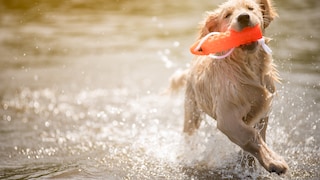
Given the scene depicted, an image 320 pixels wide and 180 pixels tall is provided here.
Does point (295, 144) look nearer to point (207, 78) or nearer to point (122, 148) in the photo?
point (207, 78)

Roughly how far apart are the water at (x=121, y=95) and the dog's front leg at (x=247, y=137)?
49 cm

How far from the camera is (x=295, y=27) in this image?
11.0m

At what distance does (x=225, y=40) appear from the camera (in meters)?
5.32

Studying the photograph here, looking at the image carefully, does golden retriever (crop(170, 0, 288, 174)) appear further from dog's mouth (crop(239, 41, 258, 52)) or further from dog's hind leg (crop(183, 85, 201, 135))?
dog's hind leg (crop(183, 85, 201, 135))

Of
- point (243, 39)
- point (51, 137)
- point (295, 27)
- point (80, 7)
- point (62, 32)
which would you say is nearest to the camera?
point (243, 39)

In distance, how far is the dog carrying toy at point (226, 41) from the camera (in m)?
5.18

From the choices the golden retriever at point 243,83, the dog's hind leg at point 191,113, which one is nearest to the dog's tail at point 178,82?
the dog's hind leg at point 191,113

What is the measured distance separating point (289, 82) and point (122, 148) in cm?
251

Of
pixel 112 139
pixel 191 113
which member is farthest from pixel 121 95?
pixel 191 113

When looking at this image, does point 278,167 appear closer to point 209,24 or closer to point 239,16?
point 239,16

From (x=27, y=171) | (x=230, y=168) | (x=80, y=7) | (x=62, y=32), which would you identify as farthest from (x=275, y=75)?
(x=80, y=7)

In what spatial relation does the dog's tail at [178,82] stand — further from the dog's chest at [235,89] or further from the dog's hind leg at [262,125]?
the dog's hind leg at [262,125]

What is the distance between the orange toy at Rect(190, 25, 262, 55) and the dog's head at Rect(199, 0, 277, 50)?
49mm

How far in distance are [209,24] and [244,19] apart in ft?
2.28
